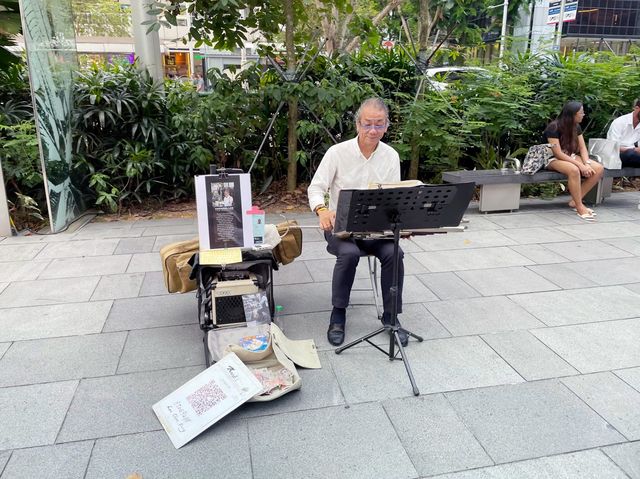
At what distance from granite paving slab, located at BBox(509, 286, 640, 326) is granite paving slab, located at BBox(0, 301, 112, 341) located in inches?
123

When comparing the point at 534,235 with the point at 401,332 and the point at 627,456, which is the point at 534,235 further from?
the point at 627,456

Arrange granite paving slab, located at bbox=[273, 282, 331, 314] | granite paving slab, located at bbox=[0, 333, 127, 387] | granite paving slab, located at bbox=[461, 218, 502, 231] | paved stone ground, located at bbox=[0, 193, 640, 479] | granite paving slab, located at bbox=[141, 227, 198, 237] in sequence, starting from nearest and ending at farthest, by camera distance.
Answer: paved stone ground, located at bbox=[0, 193, 640, 479] → granite paving slab, located at bbox=[0, 333, 127, 387] → granite paving slab, located at bbox=[273, 282, 331, 314] → granite paving slab, located at bbox=[141, 227, 198, 237] → granite paving slab, located at bbox=[461, 218, 502, 231]

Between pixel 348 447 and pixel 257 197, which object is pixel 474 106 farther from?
pixel 348 447

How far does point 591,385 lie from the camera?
272 cm

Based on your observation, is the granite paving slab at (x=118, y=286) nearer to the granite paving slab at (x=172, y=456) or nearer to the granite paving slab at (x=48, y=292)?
the granite paving slab at (x=48, y=292)

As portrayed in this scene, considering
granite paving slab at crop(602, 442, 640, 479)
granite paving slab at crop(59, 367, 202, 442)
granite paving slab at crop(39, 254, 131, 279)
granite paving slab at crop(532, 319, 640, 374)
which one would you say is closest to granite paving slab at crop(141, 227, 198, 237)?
granite paving slab at crop(39, 254, 131, 279)

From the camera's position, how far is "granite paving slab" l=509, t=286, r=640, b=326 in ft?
11.6

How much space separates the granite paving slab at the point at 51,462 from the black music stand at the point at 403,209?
162cm

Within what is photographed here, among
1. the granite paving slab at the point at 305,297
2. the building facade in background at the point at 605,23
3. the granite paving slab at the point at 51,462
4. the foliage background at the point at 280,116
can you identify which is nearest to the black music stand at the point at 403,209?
the granite paving slab at the point at 305,297

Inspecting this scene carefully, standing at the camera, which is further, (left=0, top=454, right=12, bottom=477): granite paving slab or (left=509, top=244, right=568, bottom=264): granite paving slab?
(left=509, top=244, right=568, bottom=264): granite paving slab

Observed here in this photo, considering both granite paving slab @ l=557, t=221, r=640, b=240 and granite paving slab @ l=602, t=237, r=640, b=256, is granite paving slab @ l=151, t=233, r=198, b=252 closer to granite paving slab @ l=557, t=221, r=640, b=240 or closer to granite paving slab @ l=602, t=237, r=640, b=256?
granite paving slab @ l=557, t=221, r=640, b=240

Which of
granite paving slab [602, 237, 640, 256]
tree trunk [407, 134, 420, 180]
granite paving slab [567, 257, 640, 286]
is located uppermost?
tree trunk [407, 134, 420, 180]

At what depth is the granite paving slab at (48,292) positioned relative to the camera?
3.85 m

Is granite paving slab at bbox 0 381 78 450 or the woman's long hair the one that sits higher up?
the woman's long hair
